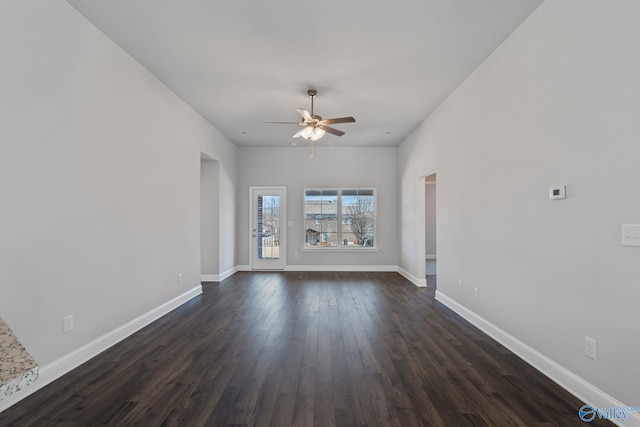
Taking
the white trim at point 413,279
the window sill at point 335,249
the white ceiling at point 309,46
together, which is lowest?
the white trim at point 413,279

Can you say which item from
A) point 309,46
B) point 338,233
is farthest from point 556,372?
point 338,233

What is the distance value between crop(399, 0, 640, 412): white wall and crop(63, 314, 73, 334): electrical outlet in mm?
3896

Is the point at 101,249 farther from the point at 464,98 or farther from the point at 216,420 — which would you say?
the point at 464,98

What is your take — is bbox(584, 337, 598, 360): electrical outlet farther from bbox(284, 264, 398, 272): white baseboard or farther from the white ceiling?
bbox(284, 264, 398, 272): white baseboard

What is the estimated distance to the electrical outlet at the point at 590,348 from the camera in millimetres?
2061

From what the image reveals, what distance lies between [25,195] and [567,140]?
3.96m

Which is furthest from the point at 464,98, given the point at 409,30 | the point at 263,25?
the point at 263,25

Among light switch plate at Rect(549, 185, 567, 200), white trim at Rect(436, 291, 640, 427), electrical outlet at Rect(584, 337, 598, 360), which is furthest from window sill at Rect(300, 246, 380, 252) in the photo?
electrical outlet at Rect(584, 337, 598, 360)

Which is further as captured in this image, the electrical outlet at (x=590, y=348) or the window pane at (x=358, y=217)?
the window pane at (x=358, y=217)

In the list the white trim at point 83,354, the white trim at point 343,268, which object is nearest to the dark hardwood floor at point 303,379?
the white trim at point 83,354

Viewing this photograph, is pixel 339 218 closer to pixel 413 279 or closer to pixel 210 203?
pixel 413 279

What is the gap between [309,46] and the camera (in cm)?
317

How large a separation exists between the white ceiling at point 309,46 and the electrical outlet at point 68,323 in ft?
8.48

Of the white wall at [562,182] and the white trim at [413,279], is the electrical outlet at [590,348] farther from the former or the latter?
the white trim at [413,279]
